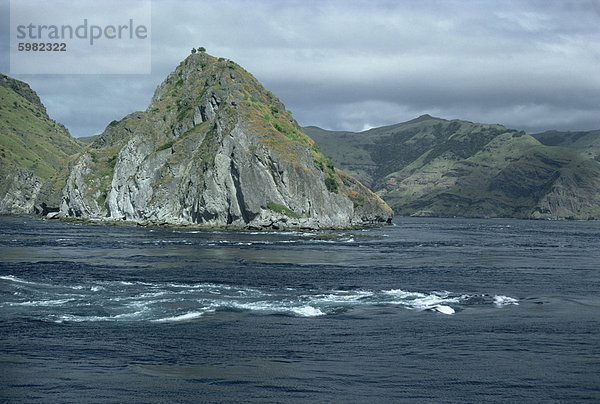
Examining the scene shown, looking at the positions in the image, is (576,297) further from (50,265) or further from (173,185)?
(173,185)

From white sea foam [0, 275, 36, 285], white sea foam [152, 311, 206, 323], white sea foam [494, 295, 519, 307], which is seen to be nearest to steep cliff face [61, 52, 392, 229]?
white sea foam [0, 275, 36, 285]

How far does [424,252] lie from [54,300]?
227 feet

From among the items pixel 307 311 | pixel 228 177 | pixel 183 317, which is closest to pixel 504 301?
pixel 307 311

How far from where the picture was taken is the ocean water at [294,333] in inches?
1050

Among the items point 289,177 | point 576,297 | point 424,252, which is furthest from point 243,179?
point 576,297

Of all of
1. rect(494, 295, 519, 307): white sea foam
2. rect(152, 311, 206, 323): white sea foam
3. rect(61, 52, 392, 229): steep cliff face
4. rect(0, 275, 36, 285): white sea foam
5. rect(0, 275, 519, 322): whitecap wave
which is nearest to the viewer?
rect(152, 311, 206, 323): white sea foam

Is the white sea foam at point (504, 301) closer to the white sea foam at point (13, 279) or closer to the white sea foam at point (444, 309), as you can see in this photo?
the white sea foam at point (444, 309)

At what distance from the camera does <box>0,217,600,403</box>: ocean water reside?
87.5 feet

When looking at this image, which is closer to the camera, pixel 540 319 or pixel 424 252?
pixel 540 319

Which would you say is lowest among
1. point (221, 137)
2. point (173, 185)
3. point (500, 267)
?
point (500, 267)

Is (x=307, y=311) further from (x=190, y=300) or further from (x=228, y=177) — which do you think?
(x=228, y=177)

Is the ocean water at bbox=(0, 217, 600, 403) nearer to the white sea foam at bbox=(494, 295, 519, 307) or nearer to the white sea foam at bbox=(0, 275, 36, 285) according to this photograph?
the white sea foam at bbox=(494, 295, 519, 307)

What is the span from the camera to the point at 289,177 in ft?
528

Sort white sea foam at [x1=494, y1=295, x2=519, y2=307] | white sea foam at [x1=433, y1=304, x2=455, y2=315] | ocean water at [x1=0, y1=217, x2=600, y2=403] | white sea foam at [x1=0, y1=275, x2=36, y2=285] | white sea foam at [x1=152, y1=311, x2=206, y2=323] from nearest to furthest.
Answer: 1. ocean water at [x1=0, y1=217, x2=600, y2=403]
2. white sea foam at [x1=152, y1=311, x2=206, y2=323]
3. white sea foam at [x1=433, y1=304, x2=455, y2=315]
4. white sea foam at [x1=494, y1=295, x2=519, y2=307]
5. white sea foam at [x1=0, y1=275, x2=36, y2=285]
